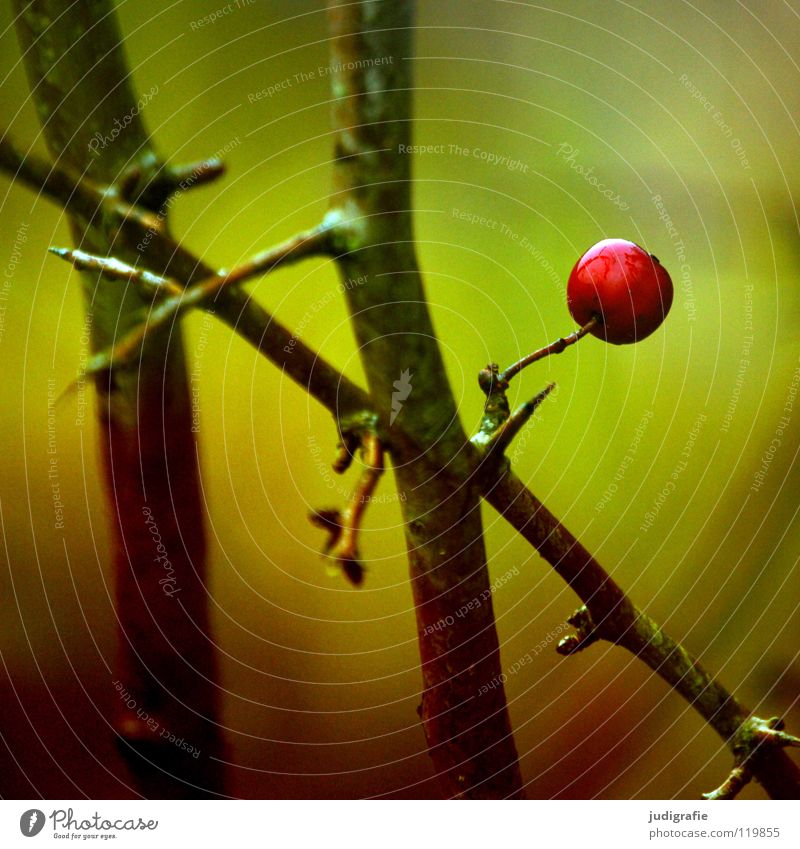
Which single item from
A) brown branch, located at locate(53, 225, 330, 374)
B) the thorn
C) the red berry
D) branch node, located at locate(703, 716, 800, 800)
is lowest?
branch node, located at locate(703, 716, 800, 800)

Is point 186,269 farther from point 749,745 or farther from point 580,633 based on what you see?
point 749,745

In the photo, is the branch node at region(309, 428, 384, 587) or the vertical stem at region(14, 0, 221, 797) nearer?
the branch node at region(309, 428, 384, 587)

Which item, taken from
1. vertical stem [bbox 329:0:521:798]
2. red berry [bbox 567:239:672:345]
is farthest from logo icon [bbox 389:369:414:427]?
red berry [bbox 567:239:672:345]

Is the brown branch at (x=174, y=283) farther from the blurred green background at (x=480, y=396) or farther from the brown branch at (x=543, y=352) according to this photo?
the brown branch at (x=543, y=352)

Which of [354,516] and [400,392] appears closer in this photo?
[354,516]

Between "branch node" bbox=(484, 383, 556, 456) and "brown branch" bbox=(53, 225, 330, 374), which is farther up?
"brown branch" bbox=(53, 225, 330, 374)

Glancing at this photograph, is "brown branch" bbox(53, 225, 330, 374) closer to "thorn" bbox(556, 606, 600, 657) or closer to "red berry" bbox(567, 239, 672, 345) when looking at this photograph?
"red berry" bbox(567, 239, 672, 345)
